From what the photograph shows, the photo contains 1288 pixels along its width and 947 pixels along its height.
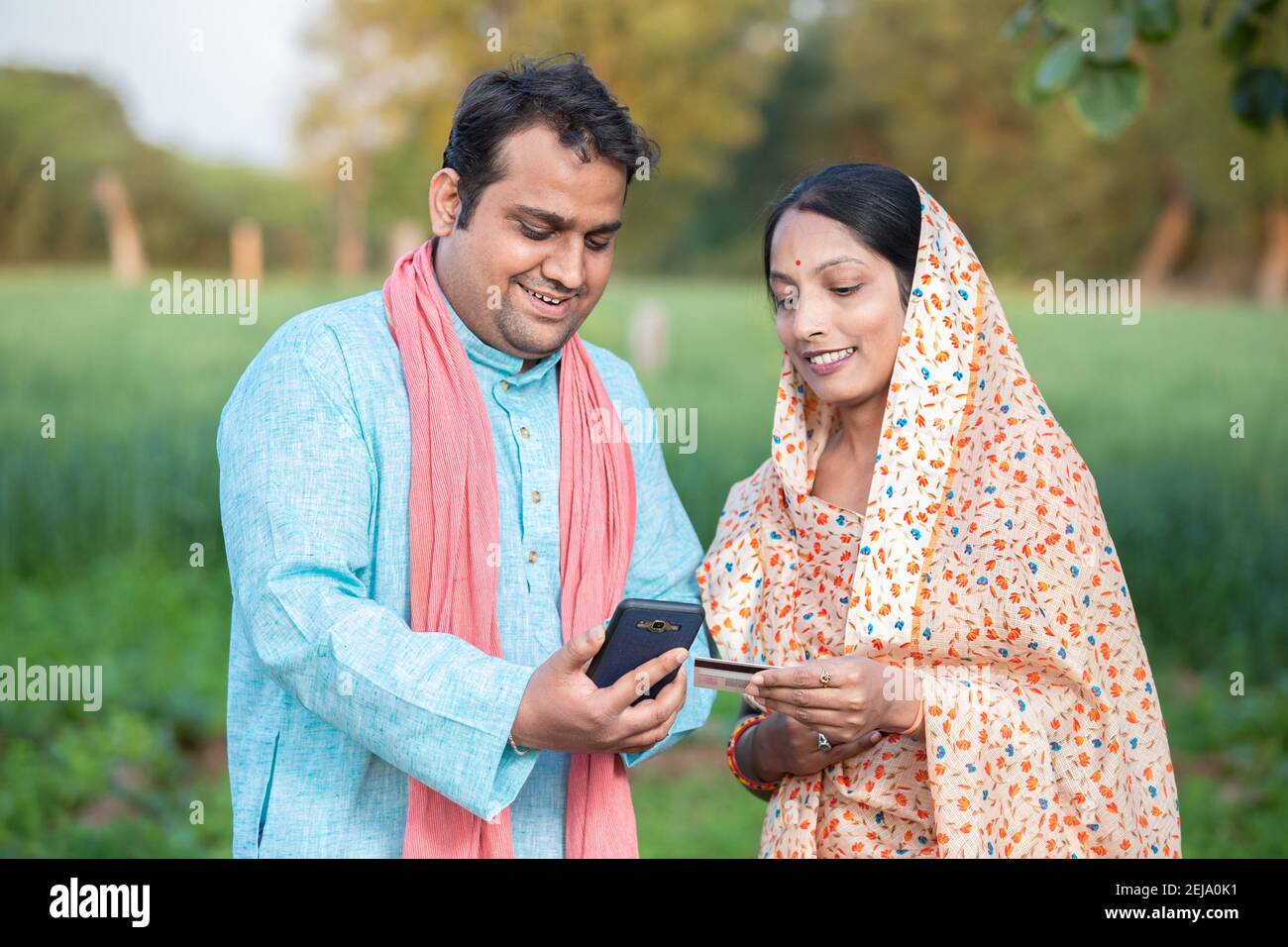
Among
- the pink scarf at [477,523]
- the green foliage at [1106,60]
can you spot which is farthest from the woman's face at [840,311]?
the green foliage at [1106,60]

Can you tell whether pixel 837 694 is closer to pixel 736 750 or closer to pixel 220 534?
pixel 736 750

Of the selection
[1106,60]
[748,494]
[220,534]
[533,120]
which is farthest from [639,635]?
[220,534]

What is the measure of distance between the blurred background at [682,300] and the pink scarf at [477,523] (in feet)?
8.59

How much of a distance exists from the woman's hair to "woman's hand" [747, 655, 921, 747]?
28.4 inches

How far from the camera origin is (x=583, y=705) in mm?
1937

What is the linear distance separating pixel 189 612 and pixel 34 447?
135 centimetres

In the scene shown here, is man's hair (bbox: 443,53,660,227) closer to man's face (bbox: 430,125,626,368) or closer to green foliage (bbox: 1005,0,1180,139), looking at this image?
man's face (bbox: 430,125,626,368)

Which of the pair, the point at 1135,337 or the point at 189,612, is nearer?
the point at 189,612

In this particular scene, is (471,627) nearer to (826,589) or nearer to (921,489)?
(826,589)

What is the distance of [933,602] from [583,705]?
0.72 m

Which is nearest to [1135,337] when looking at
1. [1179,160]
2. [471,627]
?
[1179,160]

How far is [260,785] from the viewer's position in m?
2.20

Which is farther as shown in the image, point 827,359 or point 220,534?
point 220,534

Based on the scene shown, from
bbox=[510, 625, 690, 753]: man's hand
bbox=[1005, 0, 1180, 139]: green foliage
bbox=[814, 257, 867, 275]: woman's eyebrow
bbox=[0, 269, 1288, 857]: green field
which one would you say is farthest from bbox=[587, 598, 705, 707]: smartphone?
bbox=[0, 269, 1288, 857]: green field
